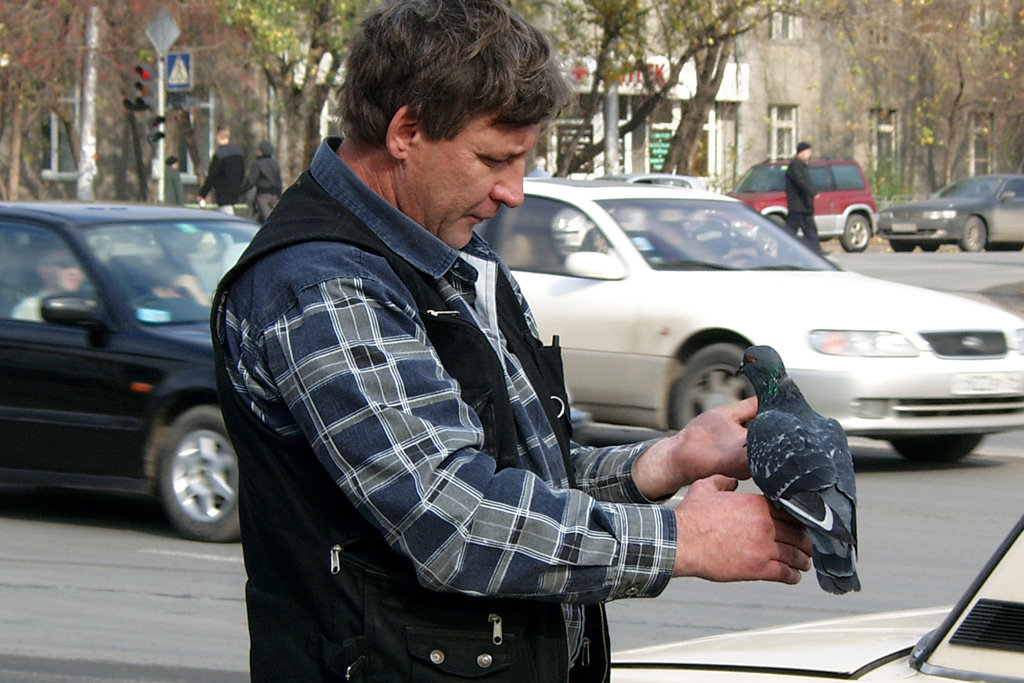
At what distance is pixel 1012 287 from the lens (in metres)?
20.9

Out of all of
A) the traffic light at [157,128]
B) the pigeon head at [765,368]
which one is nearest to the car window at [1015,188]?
the traffic light at [157,128]

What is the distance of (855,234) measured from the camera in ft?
106

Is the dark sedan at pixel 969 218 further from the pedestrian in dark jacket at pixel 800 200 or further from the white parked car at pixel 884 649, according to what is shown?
the white parked car at pixel 884 649

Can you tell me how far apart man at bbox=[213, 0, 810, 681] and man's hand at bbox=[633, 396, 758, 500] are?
0.73ft

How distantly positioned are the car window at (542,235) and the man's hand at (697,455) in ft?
23.6

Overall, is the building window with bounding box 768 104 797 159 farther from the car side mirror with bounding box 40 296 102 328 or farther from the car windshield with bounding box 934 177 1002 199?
the car side mirror with bounding box 40 296 102 328

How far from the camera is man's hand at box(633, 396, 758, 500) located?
7.79 ft

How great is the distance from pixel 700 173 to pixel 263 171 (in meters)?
21.6

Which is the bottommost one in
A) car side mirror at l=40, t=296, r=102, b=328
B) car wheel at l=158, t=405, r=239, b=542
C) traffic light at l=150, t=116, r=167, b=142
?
car wheel at l=158, t=405, r=239, b=542

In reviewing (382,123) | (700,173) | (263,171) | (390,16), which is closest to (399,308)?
(382,123)

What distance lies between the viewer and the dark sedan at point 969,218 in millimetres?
30641

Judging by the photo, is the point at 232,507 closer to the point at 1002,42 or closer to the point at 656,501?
the point at 656,501

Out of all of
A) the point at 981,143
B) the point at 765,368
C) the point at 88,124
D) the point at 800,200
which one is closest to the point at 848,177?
the point at 800,200

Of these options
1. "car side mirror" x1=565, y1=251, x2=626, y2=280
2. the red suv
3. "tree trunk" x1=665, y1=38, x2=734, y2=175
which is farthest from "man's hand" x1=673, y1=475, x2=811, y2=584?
"tree trunk" x1=665, y1=38, x2=734, y2=175
